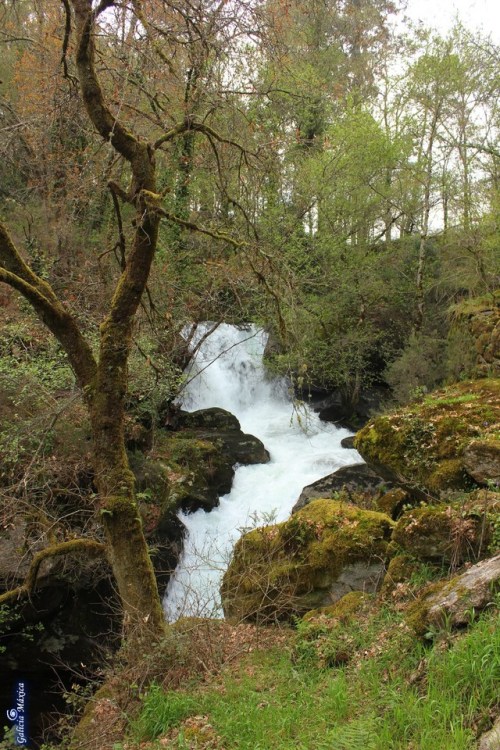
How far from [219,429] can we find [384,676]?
33.9ft

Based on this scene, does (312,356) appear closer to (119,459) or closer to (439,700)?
(119,459)

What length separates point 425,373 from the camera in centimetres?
1336

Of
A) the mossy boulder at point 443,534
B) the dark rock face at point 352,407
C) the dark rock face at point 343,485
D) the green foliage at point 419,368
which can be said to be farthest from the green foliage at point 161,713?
the dark rock face at point 352,407

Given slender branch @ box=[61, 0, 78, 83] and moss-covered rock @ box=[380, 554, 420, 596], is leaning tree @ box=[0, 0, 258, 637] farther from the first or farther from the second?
moss-covered rock @ box=[380, 554, 420, 596]

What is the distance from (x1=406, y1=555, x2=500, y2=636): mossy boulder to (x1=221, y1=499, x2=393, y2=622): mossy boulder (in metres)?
2.01

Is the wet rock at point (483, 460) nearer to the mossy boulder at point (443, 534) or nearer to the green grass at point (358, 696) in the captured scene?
the mossy boulder at point (443, 534)

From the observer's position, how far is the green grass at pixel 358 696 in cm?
255

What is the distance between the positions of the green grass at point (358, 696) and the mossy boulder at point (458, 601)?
0.12 metres

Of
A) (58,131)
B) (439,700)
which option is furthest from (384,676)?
(58,131)

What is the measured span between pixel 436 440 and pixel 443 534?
188 cm

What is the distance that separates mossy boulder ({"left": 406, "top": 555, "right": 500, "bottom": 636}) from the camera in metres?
3.25

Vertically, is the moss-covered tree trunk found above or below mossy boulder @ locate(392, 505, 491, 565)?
above

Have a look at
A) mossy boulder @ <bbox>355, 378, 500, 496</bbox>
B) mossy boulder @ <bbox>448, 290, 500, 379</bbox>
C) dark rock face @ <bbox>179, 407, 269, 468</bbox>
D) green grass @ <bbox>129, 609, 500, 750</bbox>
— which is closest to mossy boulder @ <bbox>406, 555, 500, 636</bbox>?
green grass @ <bbox>129, 609, 500, 750</bbox>

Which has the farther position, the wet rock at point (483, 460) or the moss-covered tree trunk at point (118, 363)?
the wet rock at point (483, 460)
